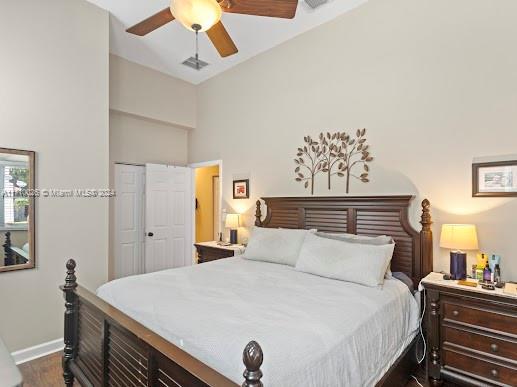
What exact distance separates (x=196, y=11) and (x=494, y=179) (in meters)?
2.52

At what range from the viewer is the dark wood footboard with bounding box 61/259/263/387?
114 centimetres

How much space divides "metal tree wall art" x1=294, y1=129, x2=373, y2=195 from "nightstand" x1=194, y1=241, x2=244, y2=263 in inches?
46.9

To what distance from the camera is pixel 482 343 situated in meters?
2.12

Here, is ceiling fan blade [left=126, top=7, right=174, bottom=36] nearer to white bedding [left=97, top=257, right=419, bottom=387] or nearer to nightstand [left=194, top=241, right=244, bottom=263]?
white bedding [left=97, top=257, right=419, bottom=387]

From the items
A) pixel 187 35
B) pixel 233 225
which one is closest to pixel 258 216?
pixel 233 225

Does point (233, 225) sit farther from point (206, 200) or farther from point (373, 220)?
point (206, 200)

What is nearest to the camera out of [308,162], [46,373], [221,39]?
[221,39]

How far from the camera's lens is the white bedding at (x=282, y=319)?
4.42 ft

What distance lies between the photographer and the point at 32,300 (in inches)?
114

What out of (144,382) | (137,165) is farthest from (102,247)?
(144,382)

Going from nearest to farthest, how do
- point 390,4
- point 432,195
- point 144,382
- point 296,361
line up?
1. point 296,361
2. point 144,382
3. point 432,195
4. point 390,4

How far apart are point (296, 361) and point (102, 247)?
9.33ft

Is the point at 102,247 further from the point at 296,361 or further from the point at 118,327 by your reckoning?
the point at 296,361

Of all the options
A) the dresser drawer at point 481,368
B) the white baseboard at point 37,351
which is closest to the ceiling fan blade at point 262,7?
the dresser drawer at point 481,368
